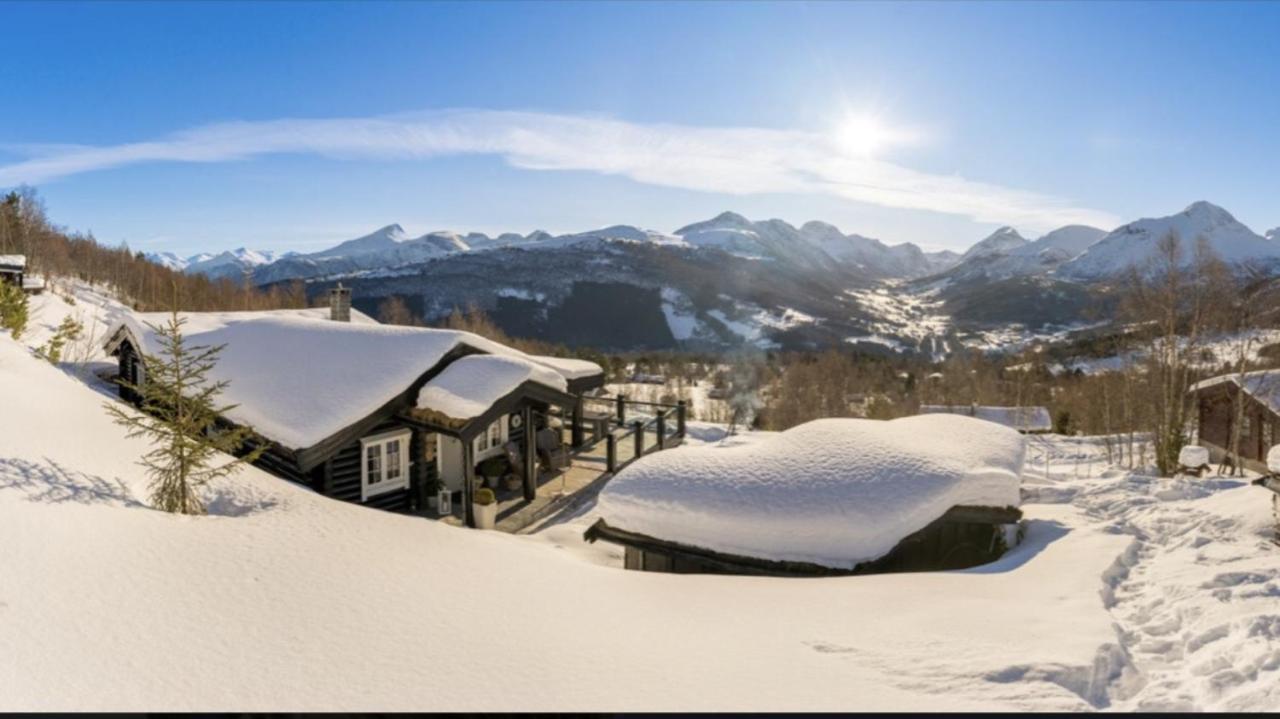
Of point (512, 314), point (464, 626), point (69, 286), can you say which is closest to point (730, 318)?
point (512, 314)

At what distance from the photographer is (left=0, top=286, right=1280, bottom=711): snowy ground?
4812mm

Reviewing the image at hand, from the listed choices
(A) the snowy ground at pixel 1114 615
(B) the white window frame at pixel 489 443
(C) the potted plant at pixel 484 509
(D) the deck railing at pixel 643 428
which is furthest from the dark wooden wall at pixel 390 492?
(A) the snowy ground at pixel 1114 615

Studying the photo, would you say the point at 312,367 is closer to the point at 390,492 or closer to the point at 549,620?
the point at 390,492

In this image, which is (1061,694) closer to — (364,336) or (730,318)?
(364,336)

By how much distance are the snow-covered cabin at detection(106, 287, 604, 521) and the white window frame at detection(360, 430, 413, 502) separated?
2 cm

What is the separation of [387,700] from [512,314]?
133m

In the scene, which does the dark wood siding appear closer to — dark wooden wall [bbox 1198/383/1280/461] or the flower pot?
the flower pot

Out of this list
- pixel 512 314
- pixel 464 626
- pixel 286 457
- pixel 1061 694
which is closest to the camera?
Answer: pixel 1061 694

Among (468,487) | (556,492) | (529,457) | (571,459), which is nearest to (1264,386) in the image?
(571,459)

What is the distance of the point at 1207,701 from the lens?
4895mm

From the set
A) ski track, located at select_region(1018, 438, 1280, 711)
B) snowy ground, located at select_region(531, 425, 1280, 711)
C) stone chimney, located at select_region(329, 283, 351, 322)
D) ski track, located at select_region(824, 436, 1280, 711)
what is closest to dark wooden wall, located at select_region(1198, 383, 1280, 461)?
ski track, located at select_region(1018, 438, 1280, 711)

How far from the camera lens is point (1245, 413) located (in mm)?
28281

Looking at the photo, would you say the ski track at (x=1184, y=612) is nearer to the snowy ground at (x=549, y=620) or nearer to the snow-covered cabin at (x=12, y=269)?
the snowy ground at (x=549, y=620)

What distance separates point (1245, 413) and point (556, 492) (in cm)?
3097
